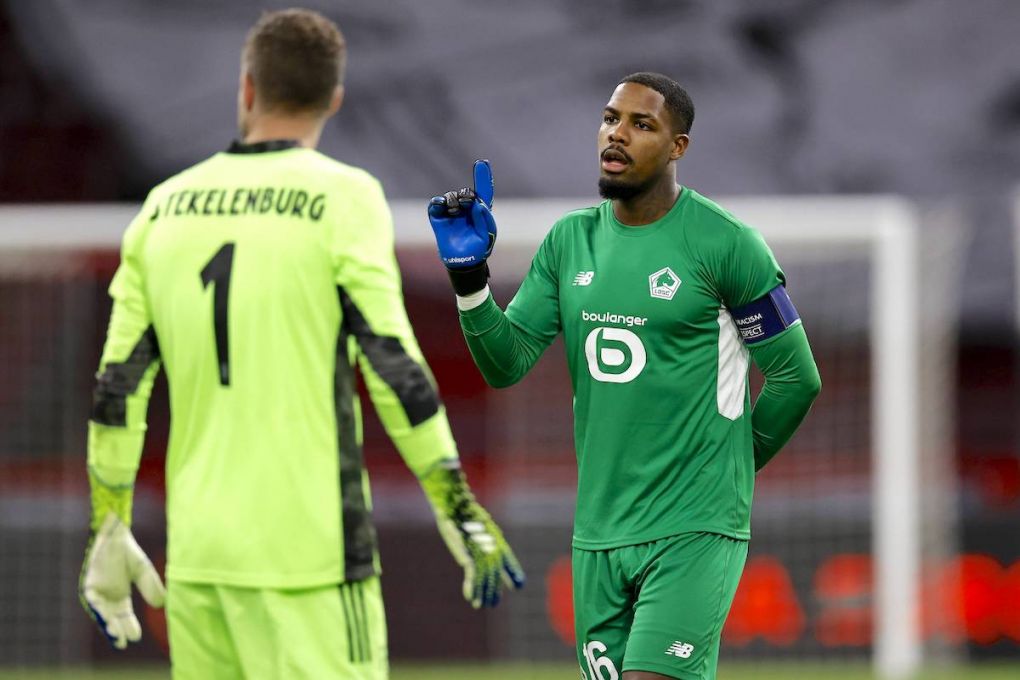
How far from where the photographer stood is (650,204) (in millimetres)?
4504

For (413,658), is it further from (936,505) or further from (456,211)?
(456,211)

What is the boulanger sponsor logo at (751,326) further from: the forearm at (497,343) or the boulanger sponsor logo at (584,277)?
the forearm at (497,343)

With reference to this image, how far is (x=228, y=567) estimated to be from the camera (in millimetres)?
3814

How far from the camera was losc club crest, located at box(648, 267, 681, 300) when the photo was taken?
4.38m

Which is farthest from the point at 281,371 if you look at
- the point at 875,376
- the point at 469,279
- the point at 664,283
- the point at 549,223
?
A: the point at 875,376

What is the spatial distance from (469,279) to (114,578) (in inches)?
43.0

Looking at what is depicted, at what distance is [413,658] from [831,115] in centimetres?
714

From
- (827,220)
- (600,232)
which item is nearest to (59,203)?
(827,220)

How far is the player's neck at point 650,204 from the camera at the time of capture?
4492 mm

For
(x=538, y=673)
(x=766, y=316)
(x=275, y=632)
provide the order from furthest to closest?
(x=538, y=673) → (x=766, y=316) → (x=275, y=632)

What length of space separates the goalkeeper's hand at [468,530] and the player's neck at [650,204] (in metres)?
0.92

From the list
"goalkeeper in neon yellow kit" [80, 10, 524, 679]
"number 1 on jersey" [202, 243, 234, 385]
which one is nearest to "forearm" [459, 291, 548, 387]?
"goalkeeper in neon yellow kit" [80, 10, 524, 679]

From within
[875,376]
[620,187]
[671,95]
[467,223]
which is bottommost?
[875,376]

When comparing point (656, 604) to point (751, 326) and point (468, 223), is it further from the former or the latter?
point (468, 223)
